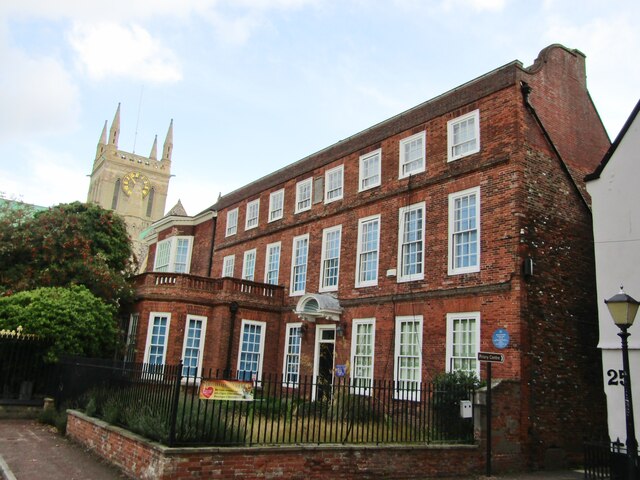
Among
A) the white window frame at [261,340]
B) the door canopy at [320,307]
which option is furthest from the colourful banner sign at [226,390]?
the white window frame at [261,340]

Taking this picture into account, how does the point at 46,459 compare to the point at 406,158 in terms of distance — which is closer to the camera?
the point at 46,459

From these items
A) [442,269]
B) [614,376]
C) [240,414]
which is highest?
[442,269]

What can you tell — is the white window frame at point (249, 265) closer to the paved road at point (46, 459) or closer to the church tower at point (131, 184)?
the paved road at point (46, 459)

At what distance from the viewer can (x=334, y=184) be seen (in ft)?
71.9

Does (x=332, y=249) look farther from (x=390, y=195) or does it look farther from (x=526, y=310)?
(x=526, y=310)

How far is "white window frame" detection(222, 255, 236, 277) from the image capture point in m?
27.4

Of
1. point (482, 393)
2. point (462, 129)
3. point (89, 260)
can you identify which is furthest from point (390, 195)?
point (89, 260)

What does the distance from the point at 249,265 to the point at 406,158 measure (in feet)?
34.1

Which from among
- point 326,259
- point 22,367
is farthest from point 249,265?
point 22,367

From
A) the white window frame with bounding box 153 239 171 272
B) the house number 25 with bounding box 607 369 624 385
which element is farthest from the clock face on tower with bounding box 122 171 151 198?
the house number 25 with bounding box 607 369 624 385

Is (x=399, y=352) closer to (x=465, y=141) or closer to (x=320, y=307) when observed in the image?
(x=320, y=307)

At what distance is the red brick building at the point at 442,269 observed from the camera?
47.3 ft

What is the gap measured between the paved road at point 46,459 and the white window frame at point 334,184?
12373 mm

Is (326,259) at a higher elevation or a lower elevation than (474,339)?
higher
